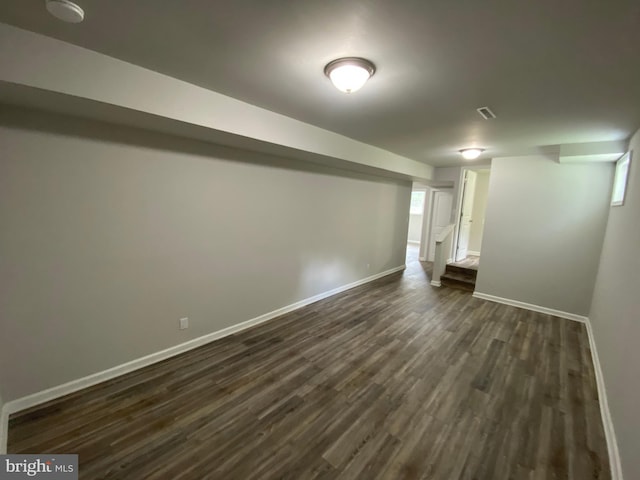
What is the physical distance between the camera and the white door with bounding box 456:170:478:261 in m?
6.18

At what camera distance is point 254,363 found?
9.20 ft

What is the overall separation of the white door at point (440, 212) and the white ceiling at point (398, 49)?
190 inches

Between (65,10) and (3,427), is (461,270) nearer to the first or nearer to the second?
(65,10)

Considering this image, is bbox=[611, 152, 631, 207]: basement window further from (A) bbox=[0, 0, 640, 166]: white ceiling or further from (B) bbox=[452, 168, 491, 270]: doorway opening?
(B) bbox=[452, 168, 491, 270]: doorway opening

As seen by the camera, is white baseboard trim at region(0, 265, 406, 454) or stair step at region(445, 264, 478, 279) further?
stair step at region(445, 264, 478, 279)

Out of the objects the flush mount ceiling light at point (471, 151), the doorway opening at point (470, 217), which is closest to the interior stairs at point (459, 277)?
the doorway opening at point (470, 217)

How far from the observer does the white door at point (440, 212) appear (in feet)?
24.5

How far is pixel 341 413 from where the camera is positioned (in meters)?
2.17

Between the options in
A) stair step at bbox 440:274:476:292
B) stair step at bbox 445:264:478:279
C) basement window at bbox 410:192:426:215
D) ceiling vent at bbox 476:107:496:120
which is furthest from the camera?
basement window at bbox 410:192:426:215

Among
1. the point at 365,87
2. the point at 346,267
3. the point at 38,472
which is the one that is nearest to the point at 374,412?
the point at 38,472

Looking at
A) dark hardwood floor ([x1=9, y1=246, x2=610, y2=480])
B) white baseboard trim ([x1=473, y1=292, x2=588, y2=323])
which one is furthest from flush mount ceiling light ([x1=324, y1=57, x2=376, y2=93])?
white baseboard trim ([x1=473, y1=292, x2=588, y2=323])

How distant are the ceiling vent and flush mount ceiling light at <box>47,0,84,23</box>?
9.35ft

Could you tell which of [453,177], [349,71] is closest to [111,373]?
[349,71]

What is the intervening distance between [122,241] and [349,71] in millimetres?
2342
